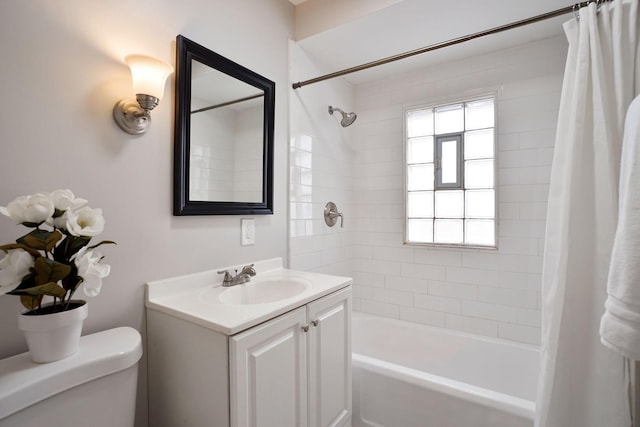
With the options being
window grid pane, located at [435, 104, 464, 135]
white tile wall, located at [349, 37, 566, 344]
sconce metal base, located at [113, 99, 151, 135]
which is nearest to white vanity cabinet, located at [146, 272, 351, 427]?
sconce metal base, located at [113, 99, 151, 135]

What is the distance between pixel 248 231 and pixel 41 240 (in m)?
0.95

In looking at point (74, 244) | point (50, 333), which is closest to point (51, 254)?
point (74, 244)

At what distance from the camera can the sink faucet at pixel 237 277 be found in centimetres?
146

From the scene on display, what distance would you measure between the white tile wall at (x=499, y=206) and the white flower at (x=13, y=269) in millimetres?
2226

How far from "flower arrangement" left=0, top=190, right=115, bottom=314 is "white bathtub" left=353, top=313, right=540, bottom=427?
1397 millimetres

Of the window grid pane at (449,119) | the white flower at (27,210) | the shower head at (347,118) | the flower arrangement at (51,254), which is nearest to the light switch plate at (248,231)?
the flower arrangement at (51,254)

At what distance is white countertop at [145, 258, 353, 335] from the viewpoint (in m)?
1.01

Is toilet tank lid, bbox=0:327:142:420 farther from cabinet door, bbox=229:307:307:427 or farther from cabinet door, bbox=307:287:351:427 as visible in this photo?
cabinet door, bbox=307:287:351:427

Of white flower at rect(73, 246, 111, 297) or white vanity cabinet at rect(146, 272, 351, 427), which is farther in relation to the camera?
white vanity cabinet at rect(146, 272, 351, 427)

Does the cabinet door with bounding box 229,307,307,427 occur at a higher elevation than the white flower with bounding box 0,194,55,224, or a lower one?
lower

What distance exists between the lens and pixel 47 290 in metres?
0.78

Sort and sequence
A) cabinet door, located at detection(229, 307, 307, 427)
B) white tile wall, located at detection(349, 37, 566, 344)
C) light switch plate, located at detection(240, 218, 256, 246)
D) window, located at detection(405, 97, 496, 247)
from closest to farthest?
cabinet door, located at detection(229, 307, 307, 427)
light switch plate, located at detection(240, 218, 256, 246)
white tile wall, located at detection(349, 37, 566, 344)
window, located at detection(405, 97, 496, 247)

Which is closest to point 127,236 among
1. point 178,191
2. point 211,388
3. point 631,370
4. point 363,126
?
point 178,191

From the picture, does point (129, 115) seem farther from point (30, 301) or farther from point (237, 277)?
point (237, 277)
